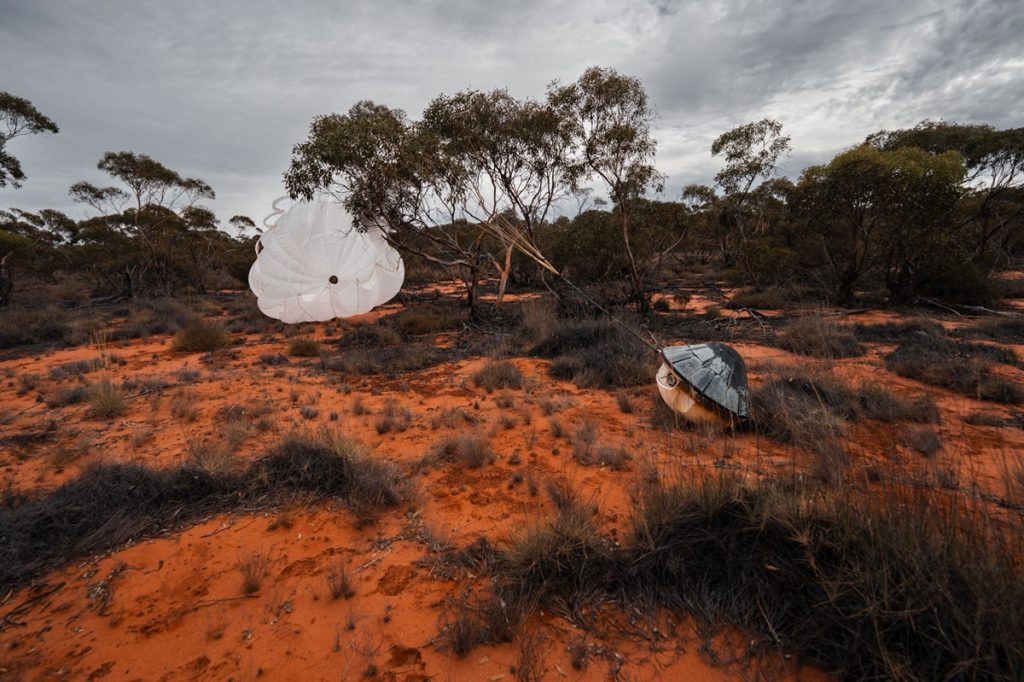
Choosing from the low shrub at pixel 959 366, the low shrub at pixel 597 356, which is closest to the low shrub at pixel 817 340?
the low shrub at pixel 959 366

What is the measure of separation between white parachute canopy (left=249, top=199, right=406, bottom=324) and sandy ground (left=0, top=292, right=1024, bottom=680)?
5.85 meters

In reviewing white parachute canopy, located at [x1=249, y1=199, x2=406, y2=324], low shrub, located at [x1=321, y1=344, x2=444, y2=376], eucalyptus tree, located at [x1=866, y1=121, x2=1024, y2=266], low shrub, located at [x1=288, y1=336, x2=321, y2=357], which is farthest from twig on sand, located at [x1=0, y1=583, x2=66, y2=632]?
eucalyptus tree, located at [x1=866, y1=121, x2=1024, y2=266]

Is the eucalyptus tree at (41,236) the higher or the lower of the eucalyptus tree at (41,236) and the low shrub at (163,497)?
the higher

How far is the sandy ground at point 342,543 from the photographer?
2250 millimetres

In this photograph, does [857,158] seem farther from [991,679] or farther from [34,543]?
[34,543]

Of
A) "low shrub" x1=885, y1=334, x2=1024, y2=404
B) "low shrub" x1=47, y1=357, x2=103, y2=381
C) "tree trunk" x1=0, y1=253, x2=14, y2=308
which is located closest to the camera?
"low shrub" x1=885, y1=334, x2=1024, y2=404

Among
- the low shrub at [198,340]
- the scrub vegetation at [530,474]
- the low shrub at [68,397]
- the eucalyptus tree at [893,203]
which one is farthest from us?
the eucalyptus tree at [893,203]

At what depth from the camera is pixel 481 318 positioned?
1337 cm

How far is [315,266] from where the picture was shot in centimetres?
1234

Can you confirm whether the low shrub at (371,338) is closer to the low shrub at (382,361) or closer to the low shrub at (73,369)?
→ the low shrub at (382,361)

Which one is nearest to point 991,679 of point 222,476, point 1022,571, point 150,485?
point 1022,571

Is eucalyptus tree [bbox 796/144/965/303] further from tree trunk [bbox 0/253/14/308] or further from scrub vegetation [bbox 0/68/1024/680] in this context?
tree trunk [bbox 0/253/14/308]

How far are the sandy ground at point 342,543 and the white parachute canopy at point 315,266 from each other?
5.85m

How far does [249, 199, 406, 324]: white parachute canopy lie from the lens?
12.2 meters
